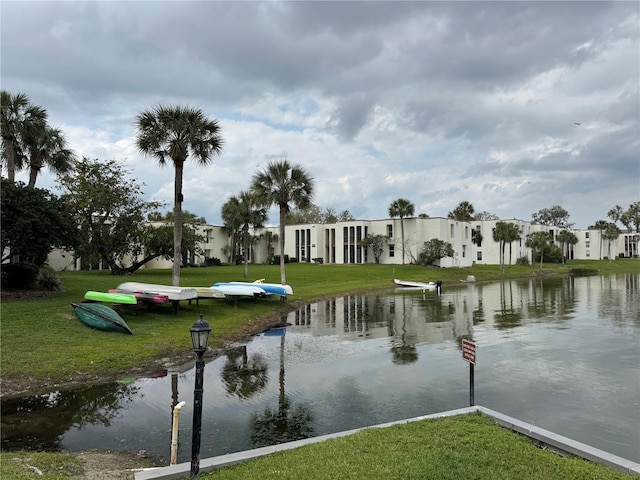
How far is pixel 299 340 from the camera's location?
17531mm

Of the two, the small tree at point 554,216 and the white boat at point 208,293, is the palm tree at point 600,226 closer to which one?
the small tree at point 554,216

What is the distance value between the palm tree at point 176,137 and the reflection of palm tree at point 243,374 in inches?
360

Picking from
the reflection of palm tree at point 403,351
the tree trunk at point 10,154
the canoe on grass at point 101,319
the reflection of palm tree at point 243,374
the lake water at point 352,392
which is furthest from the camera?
the tree trunk at point 10,154

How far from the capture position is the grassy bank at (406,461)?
17.6 feet

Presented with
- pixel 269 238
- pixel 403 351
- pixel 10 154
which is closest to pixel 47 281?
pixel 10 154

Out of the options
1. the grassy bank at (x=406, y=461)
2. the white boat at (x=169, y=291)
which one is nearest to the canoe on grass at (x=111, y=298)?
the white boat at (x=169, y=291)

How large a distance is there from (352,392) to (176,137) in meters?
15.9

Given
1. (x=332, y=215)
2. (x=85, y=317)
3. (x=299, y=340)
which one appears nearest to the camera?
(x=85, y=317)

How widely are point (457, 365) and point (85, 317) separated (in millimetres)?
12274

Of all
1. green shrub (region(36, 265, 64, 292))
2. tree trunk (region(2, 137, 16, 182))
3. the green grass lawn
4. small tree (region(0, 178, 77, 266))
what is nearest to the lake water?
the green grass lawn

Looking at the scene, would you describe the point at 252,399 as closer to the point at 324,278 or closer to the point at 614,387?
the point at 614,387

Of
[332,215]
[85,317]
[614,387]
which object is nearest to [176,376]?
[85,317]

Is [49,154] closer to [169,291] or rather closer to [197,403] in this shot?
[169,291]

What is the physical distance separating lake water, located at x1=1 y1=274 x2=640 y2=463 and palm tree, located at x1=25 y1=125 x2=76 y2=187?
59.9 ft
